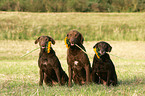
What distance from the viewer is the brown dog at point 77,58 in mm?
5102

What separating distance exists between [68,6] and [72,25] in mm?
2781

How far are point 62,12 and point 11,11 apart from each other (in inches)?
160

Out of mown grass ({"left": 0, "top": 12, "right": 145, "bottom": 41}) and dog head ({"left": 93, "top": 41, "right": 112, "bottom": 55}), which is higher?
dog head ({"left": 93, "top": 41, "right": 112, "bottom": 55})

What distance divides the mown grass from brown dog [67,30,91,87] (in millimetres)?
10599

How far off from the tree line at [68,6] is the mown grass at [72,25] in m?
0.79

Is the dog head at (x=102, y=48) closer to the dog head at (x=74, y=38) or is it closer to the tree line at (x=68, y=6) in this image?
the dog head at (x=74, y=38)

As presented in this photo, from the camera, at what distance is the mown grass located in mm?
16219

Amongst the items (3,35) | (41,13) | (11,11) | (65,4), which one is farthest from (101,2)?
(3,35)

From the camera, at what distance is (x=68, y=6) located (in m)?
19.5

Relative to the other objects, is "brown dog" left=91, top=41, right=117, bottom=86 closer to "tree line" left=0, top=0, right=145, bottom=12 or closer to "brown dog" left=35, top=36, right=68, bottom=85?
"brown dog" left=35, top=36, right=68, bottom=85

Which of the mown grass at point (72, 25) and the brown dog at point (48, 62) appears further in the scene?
the mown grass at point (72, 25)

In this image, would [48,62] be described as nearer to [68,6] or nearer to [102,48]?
[102,48]

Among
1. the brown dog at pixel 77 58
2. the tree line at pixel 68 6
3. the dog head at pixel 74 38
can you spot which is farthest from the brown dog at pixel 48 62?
the tree line at pixel 68 6

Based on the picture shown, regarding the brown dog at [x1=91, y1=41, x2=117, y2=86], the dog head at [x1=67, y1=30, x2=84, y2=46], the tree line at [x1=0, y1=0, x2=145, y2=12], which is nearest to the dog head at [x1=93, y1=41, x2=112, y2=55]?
the brown dog at [x1=91, y1=41, x2=117, y2=86]
